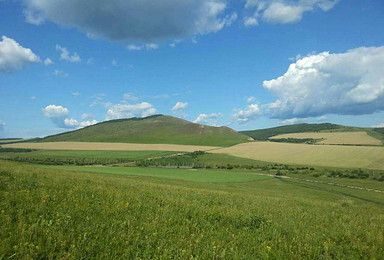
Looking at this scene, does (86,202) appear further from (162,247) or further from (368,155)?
(368,155)

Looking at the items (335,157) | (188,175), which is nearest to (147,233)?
(188,175)

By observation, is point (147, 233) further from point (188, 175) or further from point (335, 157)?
point (335, 157)

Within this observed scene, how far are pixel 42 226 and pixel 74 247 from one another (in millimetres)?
1452

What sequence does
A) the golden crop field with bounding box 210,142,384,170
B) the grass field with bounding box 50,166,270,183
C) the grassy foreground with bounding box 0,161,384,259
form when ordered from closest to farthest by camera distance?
the grassy foreground with bounding box 0,161,384,259, the grass field with bounding box 50,166,270,183, the golden crop field with bounding box 210,142,384,170

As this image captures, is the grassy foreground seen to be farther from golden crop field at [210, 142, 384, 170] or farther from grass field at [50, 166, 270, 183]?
golden crop field at [210, 142, 384, 170]

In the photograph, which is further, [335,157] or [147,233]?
[335,157]

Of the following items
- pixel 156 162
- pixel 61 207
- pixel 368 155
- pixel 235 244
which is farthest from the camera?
pixel 156 162

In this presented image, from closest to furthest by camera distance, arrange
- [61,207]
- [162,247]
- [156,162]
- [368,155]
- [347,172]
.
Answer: [162,247], [61,207], [347,172], [368,155], [156,162]

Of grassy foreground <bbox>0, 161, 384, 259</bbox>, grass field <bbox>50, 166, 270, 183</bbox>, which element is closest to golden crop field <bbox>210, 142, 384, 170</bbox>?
grass field <bbox>50, 166, 270, 183</bbox>

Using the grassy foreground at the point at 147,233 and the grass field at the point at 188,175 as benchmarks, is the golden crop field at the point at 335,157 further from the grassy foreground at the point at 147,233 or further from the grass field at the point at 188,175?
the grassy foreground at the point at 147,233

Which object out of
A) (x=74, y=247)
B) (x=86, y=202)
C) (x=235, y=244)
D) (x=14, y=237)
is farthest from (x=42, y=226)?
(x=235, y=244)

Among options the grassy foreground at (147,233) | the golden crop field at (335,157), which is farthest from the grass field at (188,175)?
the grassy foreground at (147,233)

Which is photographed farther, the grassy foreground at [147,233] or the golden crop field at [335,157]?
Result: the golden crop field at [335,157]

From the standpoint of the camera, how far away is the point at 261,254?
20.5 ft
